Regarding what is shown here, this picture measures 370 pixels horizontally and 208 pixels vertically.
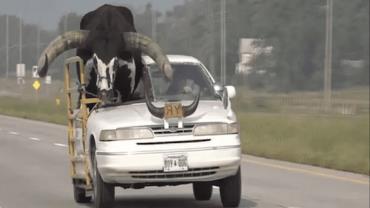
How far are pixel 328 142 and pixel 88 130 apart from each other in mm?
10254

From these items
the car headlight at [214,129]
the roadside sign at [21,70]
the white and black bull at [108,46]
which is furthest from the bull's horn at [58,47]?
the roadside sign at [21,70]

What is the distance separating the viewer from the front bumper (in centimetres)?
1057

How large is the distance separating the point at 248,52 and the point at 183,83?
78.1 ft

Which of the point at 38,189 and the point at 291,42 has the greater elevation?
the point at 291,42

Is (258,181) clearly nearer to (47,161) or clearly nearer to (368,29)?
(47,161)

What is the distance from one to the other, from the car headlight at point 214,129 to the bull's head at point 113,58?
39 centimetres

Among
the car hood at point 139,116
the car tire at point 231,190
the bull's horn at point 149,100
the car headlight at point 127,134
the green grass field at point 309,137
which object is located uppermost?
the bull's horn at point 149,100

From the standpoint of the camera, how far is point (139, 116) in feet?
35.7

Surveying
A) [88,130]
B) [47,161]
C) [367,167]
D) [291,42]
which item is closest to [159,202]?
[88,130]

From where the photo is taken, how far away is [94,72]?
11.7 m

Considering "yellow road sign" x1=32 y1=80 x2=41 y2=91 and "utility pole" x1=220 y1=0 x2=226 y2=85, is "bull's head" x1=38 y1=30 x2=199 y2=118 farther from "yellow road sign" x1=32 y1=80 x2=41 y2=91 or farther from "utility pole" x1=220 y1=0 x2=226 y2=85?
"yellow road sign" x1=32 y1=80 x2=41 y2=91

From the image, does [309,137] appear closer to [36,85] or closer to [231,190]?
[231,190]

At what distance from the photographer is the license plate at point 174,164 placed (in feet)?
34.7

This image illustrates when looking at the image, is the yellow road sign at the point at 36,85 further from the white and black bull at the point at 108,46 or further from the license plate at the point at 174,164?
the license plate at the point at 174,164
